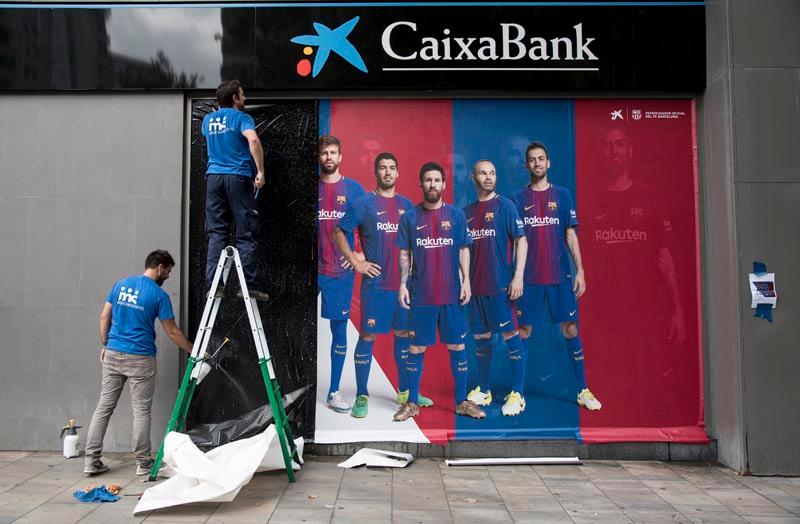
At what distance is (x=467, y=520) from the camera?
4645 mm

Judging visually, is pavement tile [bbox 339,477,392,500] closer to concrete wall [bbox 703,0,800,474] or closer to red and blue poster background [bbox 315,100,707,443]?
red and blue poster background [bbox 315,100,707,443]

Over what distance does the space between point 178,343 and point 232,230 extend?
4.04ft

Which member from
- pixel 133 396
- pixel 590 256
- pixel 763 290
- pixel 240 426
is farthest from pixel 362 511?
pixel 763 290

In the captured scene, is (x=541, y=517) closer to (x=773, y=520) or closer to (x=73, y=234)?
(x=773, y=520)

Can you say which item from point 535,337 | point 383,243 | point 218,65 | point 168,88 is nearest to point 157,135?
point 168,88

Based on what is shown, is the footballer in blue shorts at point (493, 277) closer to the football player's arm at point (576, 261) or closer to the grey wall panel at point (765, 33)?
the football player's arm at point (576, 261)

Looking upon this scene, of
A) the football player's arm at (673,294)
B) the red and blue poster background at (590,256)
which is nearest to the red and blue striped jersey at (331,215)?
the red and blue poster background at (590,256)

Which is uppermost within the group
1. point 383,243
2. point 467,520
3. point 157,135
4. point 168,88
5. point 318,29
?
point 318,29

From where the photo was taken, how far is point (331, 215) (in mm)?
6461

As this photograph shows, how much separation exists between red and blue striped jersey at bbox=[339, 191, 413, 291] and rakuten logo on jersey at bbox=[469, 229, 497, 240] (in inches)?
26.7

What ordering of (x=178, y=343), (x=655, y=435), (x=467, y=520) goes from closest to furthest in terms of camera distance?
(x=467, y=520) < (x=178, y=343) < (x=655, y=435)

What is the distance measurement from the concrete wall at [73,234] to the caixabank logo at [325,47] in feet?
4.39

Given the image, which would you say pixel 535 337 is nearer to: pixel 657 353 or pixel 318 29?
pixel 657 353

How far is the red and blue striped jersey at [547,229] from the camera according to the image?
647 cm
